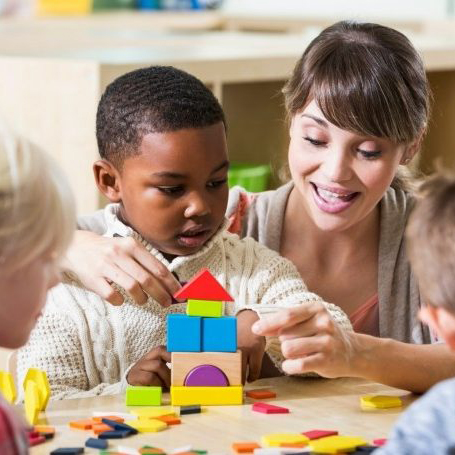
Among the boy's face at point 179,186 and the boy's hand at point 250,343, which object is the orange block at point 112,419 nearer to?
the boy's hand at point 250,343

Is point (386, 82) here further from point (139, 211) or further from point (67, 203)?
point (67, 203)

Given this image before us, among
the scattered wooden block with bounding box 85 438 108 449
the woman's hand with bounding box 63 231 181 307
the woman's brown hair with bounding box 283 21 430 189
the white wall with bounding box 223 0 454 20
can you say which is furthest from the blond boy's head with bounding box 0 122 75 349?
the white wall with bounding box 223 0 454 20

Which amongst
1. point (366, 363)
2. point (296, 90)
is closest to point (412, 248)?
point (366, 363)

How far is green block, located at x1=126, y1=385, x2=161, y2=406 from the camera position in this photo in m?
1.42

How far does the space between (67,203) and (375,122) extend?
75cm

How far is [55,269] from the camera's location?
3.75ft

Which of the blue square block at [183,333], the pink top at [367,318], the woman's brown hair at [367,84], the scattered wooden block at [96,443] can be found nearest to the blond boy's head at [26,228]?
the scattered wooden block at [96,443]

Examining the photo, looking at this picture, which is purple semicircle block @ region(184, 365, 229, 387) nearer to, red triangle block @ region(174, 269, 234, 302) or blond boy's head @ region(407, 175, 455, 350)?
red triangle block @ region(174, 269, 234, 302)

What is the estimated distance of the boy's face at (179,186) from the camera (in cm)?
158

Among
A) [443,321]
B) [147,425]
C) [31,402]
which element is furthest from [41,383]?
[443,321]

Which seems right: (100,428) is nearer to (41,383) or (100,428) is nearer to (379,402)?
(41,383)

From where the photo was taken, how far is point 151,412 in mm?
1377

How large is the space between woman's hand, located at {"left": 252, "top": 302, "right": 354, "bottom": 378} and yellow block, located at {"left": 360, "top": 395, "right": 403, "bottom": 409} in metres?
0.05

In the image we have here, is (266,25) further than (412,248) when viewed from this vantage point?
Yes
